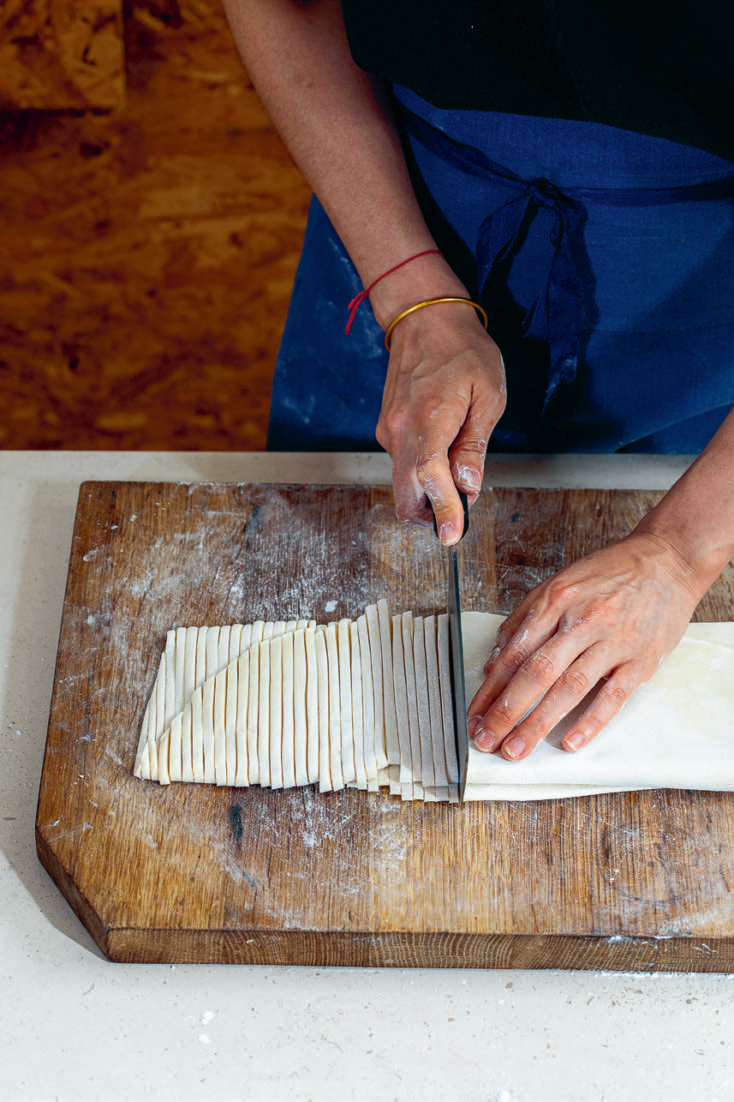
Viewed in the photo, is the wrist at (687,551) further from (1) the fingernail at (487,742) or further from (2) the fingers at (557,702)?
(1) the fingernail at (487,742)

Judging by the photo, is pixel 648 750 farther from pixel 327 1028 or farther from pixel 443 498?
pixel 327 1028

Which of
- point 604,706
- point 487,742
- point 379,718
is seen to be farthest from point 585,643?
point 379,718

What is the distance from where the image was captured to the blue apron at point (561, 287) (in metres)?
1.55

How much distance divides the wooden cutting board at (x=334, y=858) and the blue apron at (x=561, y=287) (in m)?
0.43

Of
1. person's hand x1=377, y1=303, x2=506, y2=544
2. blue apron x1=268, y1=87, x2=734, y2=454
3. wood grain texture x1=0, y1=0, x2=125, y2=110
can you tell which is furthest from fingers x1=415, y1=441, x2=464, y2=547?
wood grain texture x1=0, y1=0, x2=125, y2=110

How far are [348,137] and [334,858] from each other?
114 centimetres

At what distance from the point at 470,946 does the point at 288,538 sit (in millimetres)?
731

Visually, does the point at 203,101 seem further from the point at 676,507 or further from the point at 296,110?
the point at 676,507

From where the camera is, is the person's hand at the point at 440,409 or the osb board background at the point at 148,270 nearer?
the person's hand at the point at 440,409

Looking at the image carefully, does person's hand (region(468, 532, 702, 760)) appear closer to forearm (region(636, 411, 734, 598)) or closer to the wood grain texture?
forearm (region(636, 411, 734, 598))

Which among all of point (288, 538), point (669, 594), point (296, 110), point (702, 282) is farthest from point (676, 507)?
point (296, 110)

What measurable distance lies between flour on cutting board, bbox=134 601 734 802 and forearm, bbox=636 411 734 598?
0.14 m

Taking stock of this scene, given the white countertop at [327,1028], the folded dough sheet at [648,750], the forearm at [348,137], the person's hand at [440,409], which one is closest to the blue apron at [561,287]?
the forearm at [348,137]

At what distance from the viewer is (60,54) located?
3621 mm
